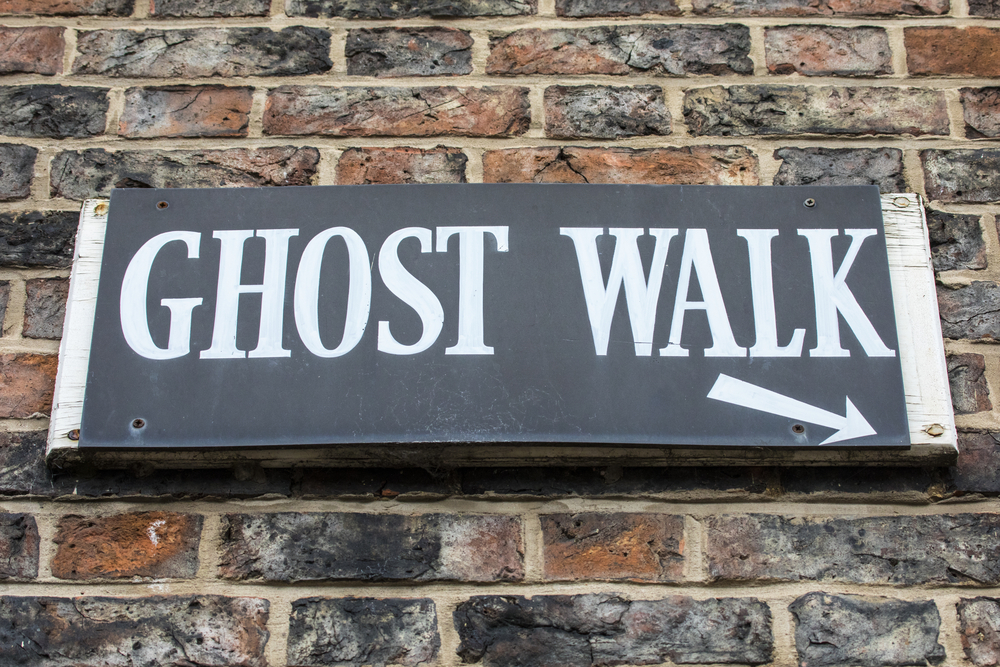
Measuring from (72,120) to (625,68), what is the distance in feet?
2.47

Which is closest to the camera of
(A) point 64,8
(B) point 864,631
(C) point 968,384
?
(B) point 864,631

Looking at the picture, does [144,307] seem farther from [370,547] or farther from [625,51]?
[625,51]

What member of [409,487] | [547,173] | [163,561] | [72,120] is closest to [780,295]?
[547,173]

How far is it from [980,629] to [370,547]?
2.18ft

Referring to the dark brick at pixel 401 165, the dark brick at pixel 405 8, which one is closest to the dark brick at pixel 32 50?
the dark brick at pixel 405 8

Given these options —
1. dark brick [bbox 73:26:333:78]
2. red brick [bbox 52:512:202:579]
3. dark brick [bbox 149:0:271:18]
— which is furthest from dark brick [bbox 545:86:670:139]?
red brick [bbox 52:512:202:579]

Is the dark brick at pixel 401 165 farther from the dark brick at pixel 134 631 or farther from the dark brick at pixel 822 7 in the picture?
the dark brick at pixel 134 631

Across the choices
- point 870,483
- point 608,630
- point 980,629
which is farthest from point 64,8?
point 980,629

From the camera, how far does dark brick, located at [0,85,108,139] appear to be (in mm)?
1173

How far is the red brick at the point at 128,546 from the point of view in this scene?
38.2 inches

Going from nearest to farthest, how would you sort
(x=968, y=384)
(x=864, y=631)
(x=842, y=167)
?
(x=864, y=631) < (x=968, y=384) < (x=842, y=167)

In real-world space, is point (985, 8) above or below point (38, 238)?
above

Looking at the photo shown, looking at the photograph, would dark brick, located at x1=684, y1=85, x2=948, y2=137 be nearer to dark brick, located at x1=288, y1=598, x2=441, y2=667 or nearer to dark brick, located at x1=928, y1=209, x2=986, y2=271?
dark brick, located at x1=928, y1=209, x2=986, y2=271

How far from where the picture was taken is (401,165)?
114 cm
